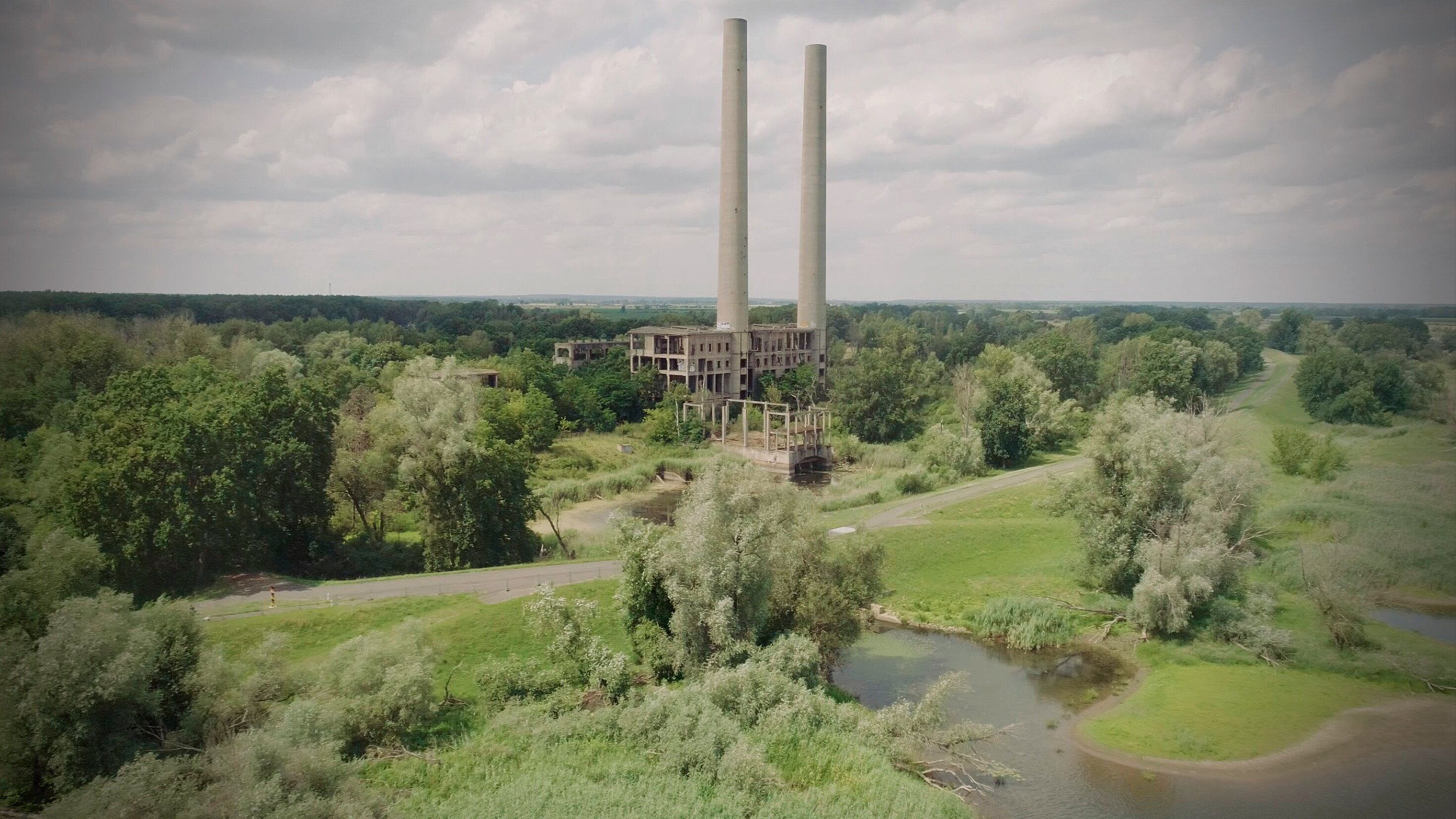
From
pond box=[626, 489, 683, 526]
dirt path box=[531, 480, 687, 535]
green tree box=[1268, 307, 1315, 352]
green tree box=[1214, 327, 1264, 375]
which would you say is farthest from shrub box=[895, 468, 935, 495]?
green tree box=[1268, 307, 1315, 352]

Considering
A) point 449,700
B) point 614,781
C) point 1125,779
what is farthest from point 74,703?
point 1125,779

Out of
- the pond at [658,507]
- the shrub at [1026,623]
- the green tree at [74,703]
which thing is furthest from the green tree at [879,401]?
the green tree at [74,703]

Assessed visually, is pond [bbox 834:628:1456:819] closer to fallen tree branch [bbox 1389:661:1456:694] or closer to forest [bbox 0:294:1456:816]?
forest [bbox 0:294:1456:816]

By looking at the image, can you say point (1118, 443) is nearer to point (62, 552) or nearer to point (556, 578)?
point (556, 578)

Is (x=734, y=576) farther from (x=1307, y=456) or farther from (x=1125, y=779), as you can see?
(x=1307, y=456)

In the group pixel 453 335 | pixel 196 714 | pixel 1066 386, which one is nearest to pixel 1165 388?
pixel 1066 386

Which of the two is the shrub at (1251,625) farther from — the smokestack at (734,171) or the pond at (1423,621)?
the smokestack at (734,171)

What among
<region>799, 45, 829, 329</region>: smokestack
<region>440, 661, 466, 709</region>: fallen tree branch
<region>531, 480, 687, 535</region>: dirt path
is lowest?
<region>531, 480, 687, 535</region>: dirt path
